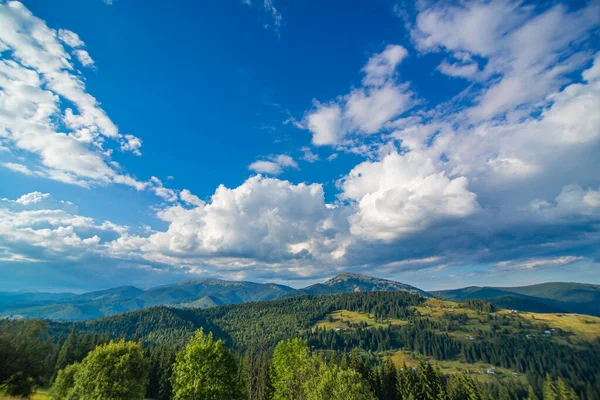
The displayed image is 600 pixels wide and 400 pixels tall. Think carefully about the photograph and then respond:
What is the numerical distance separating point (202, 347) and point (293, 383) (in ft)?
75.1

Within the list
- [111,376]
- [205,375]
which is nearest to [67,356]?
[111,376]

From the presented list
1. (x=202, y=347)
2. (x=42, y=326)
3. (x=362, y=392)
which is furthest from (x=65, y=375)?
(x=362, y=392)

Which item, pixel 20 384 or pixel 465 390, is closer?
pixel 20 384

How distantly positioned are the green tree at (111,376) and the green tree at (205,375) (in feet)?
20.4

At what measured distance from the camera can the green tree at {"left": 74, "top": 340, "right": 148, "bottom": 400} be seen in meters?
41.7

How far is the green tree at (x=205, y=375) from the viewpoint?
1786 inches

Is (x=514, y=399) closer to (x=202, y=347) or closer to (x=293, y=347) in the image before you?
(x=293, y=347)

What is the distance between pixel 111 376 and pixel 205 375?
521 inches

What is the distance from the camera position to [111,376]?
42875 mm

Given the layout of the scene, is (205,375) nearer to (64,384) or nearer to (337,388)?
(337,388)

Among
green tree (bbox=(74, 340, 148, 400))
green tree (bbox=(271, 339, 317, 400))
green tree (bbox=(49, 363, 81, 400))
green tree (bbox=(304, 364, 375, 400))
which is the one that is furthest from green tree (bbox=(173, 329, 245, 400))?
green tree (bbox=(49, 363, 81, 400))

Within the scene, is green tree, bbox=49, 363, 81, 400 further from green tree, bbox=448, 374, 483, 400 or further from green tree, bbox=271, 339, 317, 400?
green tree, bbox=448, 374, 483, 400

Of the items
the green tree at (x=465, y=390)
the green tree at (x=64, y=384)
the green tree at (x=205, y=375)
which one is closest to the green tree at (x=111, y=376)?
the green tree at (x=205, y=375)

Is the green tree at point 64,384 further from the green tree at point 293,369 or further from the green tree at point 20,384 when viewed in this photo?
the green tree at point 293,369
